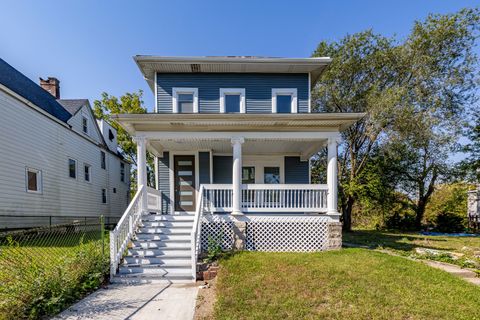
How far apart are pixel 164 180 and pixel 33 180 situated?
536cm

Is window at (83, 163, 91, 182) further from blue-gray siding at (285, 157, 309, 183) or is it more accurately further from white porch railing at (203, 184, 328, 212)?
blue-gray siding at (285, 157, 309, 183)

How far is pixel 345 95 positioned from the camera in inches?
543

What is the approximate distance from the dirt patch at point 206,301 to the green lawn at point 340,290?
14 centimetres

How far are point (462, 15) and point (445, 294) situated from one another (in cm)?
1570

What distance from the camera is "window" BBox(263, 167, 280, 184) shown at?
945cm

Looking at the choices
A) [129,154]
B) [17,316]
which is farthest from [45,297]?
[129,154]

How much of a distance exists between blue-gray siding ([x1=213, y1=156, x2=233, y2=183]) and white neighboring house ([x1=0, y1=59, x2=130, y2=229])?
707 centimetres

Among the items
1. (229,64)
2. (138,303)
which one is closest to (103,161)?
(229,64)

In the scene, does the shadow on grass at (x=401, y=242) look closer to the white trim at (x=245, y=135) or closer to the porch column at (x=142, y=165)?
the white trim at (x=245, y=135)

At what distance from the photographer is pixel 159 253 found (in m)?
5.51

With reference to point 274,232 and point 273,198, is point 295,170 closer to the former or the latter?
point 273,198

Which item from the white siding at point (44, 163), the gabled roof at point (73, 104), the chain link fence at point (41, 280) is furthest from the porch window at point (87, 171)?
the chain link fence at point (41, 280)

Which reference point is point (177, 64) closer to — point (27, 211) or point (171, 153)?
point (171, 153)

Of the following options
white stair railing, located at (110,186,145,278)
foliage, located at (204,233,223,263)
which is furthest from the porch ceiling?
foliage, located at (204,233,223,263)
